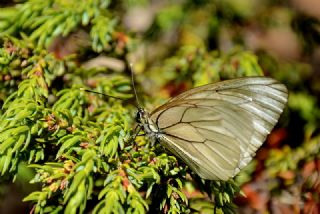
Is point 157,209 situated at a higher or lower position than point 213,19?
lower

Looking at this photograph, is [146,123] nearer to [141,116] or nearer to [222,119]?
[141,116]

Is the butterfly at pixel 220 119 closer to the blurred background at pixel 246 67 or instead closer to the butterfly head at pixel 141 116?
the butterfly head at pixel 141 116

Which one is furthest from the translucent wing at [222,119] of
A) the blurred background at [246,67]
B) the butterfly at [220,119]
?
the blurred background at [246,67]

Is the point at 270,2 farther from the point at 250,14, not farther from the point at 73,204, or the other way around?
the point at 73,204

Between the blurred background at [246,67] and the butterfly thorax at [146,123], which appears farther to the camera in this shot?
the blurred background at [246,67]

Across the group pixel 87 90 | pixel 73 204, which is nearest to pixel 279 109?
pixel 87 90

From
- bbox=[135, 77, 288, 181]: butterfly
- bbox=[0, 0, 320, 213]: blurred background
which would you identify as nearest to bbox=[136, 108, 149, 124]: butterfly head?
bbox=[135, 77, 288, 181]: butterfly

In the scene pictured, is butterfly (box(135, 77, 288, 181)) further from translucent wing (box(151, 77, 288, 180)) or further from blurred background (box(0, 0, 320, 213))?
blurred background (box(0, 0, 320, 213))
